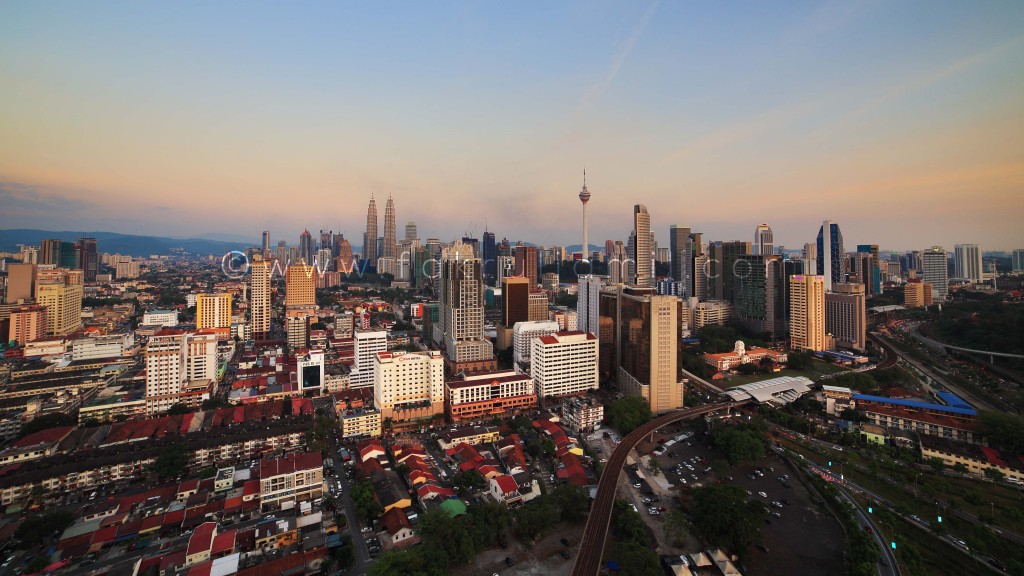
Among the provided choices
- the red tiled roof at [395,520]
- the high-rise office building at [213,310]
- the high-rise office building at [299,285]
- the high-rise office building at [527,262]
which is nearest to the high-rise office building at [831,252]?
the high-rise office building at [527,262]

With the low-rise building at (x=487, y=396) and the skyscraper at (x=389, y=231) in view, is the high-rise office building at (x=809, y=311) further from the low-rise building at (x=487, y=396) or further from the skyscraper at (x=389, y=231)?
the skyscraper at (x=389, y=231)

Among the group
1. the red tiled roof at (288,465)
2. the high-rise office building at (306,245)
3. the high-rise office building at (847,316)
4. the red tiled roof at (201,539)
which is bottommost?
the red tiled roof at (201,539)

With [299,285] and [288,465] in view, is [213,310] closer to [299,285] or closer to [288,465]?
[299,285]

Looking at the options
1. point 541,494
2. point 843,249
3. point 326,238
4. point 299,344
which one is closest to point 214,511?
point 541,494

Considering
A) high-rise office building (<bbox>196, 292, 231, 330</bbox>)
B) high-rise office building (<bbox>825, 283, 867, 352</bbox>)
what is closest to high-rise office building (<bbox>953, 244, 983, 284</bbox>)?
high-rise office building (<bbox>825, 283, 867, 352</bbox>)

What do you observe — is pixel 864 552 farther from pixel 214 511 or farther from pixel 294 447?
pixel 294 447

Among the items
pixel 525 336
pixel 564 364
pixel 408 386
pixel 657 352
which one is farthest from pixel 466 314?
pixel 657 352

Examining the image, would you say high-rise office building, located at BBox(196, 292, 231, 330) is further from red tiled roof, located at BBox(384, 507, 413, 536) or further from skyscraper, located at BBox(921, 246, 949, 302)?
skyscraper, located at BBox(921, 246, 949, 302)
